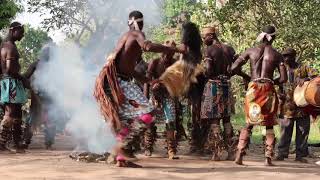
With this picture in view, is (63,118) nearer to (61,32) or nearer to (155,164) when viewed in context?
(155,164)

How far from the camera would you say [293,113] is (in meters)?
7.89

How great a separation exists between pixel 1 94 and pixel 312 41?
226 inches

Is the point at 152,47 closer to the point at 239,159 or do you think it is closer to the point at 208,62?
the point at 208,62

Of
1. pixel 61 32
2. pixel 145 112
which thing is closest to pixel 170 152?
pixel 145 112

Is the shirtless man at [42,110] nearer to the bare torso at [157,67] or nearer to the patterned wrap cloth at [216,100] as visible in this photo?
the bare torso at [157,67]

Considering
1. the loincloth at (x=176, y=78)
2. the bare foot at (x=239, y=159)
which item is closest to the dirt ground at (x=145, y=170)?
the bare foot at (x=239, y=159)

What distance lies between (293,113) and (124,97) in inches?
119

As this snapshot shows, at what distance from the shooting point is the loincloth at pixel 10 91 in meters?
7.61

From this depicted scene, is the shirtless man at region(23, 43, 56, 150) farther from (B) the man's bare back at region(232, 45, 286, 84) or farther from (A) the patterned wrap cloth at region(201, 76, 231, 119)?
(B) the man's bare back at region(232, 45, 286, 84)

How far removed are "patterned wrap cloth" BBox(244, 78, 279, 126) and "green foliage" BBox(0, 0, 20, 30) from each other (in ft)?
21.7

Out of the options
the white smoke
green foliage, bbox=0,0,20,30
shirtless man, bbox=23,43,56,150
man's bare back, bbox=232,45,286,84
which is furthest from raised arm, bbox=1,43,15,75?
green foliage, bbox=0,0,20,30

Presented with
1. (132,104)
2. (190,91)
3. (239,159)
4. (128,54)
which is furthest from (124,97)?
(190,91)

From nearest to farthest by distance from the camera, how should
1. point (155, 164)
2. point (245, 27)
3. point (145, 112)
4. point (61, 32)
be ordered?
1. point (145, 112)
2. point (155, 164)
3. point (245, 27)
4. point (61, 32)

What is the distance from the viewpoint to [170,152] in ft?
23.6
